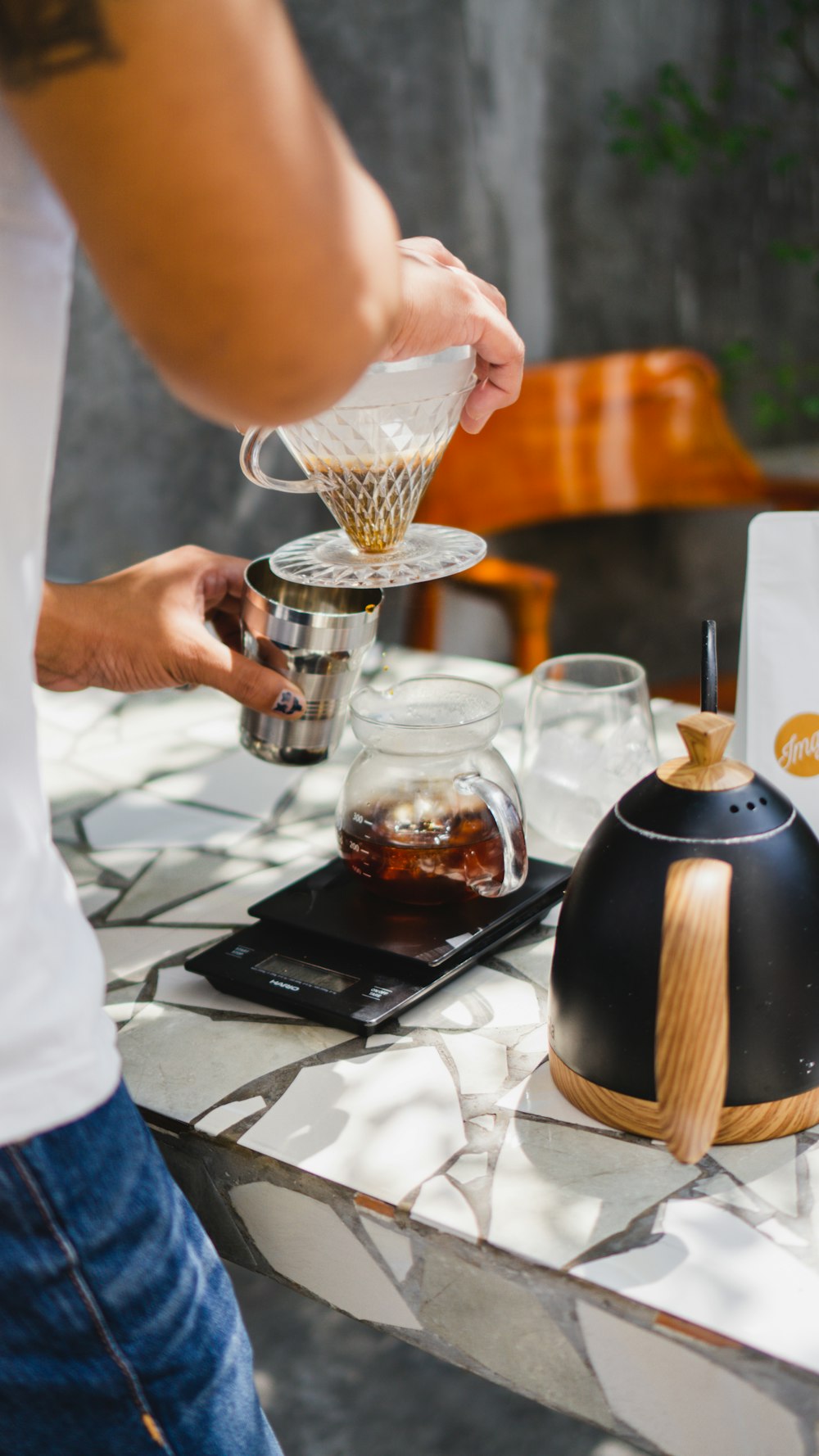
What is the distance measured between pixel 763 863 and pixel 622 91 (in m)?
3.68

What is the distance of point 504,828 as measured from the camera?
0.95 metres

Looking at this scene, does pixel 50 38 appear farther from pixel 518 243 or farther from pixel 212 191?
pixel 518 243

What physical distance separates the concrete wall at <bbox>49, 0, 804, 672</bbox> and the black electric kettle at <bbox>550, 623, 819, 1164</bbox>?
2.34m

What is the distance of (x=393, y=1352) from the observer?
173 cm

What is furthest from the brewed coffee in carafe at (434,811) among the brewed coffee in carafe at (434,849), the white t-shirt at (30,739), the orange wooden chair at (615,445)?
the orange wooden chair at (615,445)

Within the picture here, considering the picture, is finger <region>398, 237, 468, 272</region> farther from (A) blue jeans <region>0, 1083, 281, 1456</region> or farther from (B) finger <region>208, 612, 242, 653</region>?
(A) blue jeans <region>0, 1083, 281, 1456</region>

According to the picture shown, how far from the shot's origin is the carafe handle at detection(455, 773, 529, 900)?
37.4 inches

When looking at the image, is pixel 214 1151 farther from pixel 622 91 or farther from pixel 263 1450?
pixel 622 91

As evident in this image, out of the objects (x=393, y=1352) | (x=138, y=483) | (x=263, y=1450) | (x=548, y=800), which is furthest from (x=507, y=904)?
(x=138, y=483)

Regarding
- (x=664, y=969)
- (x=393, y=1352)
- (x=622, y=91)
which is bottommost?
(x=393, y=1352)

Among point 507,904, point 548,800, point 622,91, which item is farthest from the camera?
point 622,91

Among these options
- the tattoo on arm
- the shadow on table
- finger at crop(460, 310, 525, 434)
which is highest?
the tattoo on arm

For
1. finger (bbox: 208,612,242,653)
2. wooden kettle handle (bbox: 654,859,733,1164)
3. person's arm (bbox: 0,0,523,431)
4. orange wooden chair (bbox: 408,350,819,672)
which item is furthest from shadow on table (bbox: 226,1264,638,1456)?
orange wooden chair (bbox: 408,350,819,672)

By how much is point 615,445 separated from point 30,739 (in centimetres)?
280
